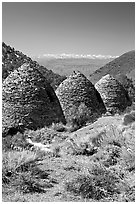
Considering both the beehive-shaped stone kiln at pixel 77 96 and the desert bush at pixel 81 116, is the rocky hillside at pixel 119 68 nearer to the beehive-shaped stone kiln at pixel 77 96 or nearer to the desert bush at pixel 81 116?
the beehive-shaped stone kiln at pixel 77 96

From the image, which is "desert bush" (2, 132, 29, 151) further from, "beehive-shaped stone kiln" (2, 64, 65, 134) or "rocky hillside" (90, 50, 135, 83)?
"rocky hillside" (90, 50, 135, 83)

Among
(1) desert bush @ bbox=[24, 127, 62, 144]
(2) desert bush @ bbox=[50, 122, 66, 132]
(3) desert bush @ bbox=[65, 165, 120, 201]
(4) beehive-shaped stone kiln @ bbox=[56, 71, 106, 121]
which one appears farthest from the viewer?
(4) beehive-shaped stone kiln @ bbox=[56, 71, 106, 121]

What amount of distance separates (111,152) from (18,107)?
5427mm

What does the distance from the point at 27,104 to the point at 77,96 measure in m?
3.73

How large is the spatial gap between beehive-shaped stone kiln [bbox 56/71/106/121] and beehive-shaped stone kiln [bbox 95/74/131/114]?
138 cm

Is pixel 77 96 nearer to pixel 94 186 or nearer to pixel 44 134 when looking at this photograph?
pixel 44 134

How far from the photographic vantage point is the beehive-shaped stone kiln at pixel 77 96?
15.7 meters

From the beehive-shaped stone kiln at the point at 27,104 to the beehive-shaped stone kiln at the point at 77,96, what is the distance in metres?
2.05

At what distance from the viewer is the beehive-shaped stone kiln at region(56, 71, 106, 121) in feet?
51.4

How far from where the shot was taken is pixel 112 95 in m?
18.3

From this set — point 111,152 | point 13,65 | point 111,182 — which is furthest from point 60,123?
point 13,65

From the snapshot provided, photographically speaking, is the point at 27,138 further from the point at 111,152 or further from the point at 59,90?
the point at 59,90

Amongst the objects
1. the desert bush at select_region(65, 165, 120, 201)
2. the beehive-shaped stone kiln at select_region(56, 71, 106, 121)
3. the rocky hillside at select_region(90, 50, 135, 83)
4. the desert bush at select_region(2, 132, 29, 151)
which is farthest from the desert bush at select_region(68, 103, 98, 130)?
the rocky hillside at select_region(90, 50, 135, 83)

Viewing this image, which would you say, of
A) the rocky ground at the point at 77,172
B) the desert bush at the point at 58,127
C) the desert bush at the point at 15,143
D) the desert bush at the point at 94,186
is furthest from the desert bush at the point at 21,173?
the desert bush at the point at 58,127
